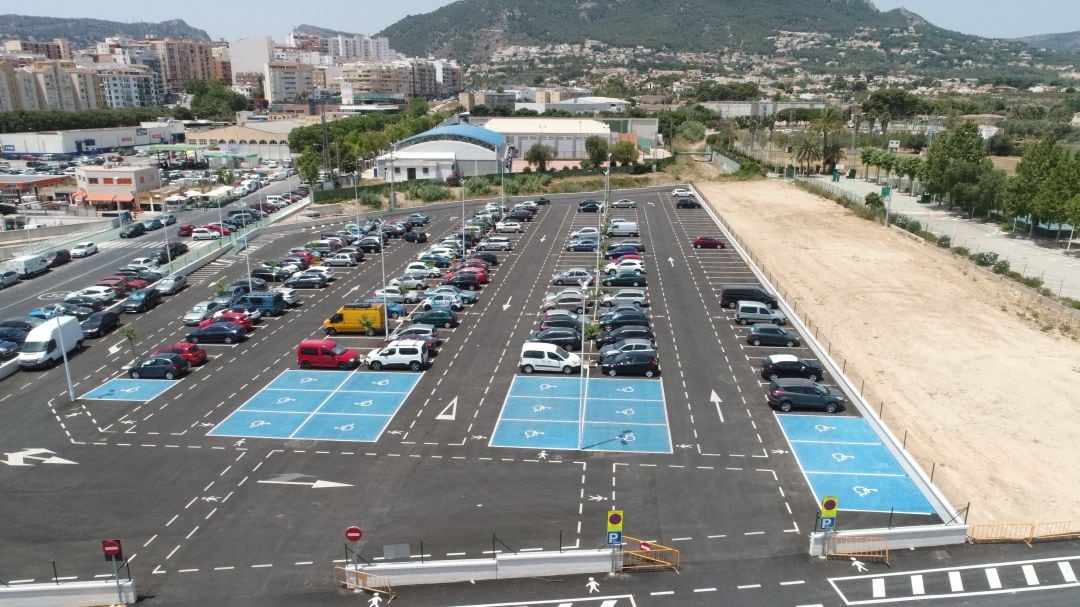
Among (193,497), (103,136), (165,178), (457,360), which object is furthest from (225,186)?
(193,497)

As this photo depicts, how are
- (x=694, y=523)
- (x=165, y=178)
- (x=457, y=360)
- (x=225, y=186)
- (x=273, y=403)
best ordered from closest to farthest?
(x=694, y=523) < (x=273, y=403) < (x=457, y=360) < (x=225, y=186) < (x=165, y=178)

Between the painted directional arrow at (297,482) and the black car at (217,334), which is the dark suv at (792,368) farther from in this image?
the black car at (217,334)

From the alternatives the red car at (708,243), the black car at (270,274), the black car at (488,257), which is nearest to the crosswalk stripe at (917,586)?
the black car at (488,257)

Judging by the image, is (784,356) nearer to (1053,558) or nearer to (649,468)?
(649,468)

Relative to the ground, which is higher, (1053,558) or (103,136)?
(103,136)

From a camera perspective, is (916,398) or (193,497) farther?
(916,398)

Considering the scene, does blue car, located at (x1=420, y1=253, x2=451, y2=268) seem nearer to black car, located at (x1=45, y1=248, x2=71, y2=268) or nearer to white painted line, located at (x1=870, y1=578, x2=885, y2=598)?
black car, located at (x1=45, y1=248, x2=71, y2=268)

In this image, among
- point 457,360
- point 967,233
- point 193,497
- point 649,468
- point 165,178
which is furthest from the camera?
point 165,178

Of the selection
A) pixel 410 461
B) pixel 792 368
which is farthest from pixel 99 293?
pixel 792 368
